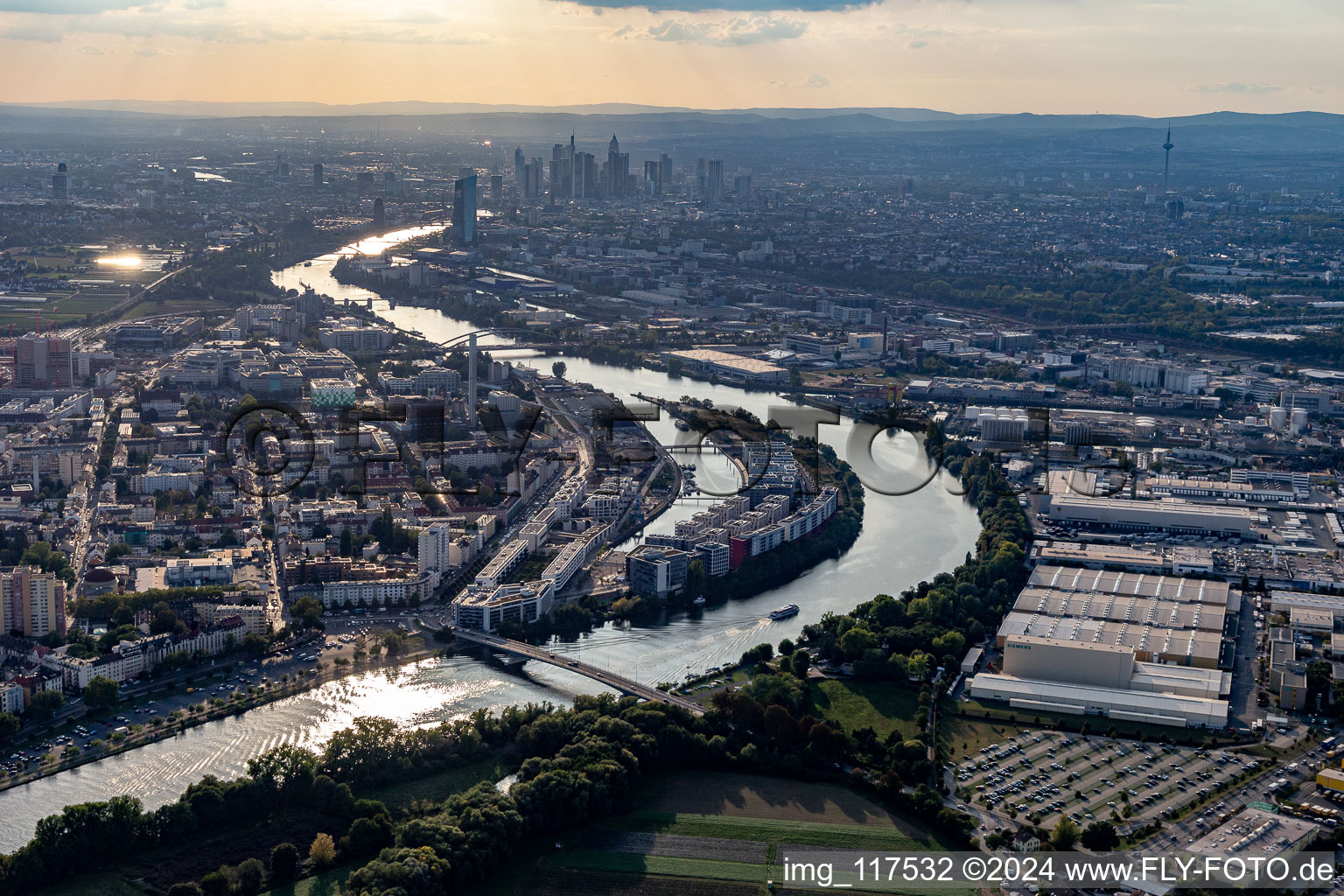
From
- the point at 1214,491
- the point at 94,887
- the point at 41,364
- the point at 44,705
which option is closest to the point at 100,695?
the point at 44,705

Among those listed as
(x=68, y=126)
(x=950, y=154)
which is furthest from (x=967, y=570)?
(x=68, y=126)

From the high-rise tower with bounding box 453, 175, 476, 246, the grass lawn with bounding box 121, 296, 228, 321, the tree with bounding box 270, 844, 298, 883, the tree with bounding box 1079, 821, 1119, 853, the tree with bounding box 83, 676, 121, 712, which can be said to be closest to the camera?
the tree with bounding box 270, 844, 298, 883

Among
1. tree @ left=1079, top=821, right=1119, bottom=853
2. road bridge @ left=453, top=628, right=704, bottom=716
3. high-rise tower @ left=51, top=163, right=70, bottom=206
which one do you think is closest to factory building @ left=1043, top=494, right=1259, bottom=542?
road bridge @ left=453, top=628, right=704, bottom=716

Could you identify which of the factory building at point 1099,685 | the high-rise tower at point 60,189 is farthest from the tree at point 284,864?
the high-rise tower at point 60,189

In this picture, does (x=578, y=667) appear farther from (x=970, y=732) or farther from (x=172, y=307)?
(x=172, y=307)

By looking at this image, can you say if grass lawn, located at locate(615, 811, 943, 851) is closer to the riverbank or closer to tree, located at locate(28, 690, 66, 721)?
the riverbank

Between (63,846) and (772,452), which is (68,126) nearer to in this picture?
(772,452)

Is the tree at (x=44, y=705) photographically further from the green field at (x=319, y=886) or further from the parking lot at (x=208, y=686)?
the green field at (x=319, y=886)
